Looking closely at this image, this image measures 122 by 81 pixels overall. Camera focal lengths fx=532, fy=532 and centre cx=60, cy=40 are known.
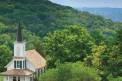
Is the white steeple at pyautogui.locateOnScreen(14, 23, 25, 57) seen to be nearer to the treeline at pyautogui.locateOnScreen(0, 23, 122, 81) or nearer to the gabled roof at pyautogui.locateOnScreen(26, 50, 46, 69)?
the gabled roof at pyautogui.locateOnScreen(26, 50, 46, 69)

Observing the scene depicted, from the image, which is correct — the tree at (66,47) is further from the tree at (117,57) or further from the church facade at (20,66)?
the tree at (117,57)

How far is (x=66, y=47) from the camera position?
273 ft

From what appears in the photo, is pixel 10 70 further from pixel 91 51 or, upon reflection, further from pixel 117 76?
pixel 117 76

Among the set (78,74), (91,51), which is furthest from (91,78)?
(91,51)

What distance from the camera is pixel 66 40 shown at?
8412 cm

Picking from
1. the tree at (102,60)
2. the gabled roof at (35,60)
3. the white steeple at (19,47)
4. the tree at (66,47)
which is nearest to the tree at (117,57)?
the tree at (102,60)

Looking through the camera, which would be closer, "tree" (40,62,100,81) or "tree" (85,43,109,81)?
"tree" (40,62,100,81)

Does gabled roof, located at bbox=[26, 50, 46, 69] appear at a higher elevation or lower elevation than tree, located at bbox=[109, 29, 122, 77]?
lower

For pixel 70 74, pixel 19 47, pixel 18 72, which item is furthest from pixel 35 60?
pixel 70 74

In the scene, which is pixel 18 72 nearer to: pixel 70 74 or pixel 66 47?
pixel 66 47

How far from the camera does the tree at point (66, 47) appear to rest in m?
82.5

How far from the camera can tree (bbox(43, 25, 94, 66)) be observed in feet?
271

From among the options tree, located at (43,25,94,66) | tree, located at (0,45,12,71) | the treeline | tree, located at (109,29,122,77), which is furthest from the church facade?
tree, located at (109,29,122,77)

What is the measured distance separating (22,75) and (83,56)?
33.4 ft
